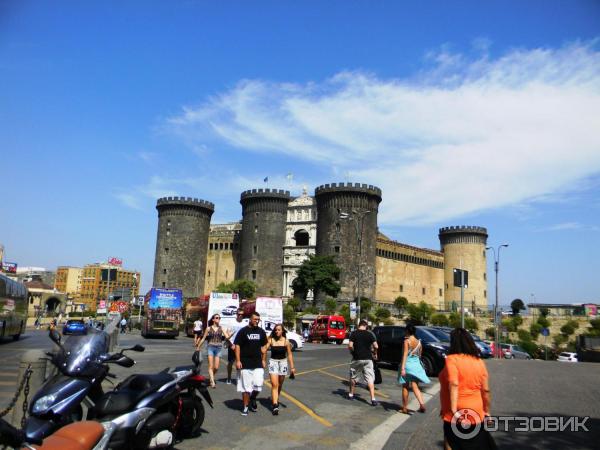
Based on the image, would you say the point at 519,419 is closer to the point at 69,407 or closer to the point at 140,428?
the point at 140,428

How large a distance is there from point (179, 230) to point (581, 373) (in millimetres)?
64653

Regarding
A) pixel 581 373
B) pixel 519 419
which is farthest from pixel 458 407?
pixel 581 373

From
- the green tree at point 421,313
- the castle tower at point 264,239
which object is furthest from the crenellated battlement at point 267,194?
the green tree at point 421,313

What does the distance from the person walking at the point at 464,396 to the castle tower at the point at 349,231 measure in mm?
59246

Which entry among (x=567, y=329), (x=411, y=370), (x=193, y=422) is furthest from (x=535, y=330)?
Result: (x=193, y=422)

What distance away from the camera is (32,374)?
23.9 ft

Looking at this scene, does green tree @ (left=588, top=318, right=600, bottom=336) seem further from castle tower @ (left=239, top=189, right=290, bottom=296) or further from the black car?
the black car

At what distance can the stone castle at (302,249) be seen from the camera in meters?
67.1

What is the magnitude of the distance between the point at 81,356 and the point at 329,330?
1341 inches

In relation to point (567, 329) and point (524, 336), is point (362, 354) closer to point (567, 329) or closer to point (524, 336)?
point (524, 336)

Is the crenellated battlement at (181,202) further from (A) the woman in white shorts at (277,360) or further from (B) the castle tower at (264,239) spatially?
(A) the woman in white shorts at (277,360)

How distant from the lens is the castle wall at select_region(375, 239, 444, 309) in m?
75.0

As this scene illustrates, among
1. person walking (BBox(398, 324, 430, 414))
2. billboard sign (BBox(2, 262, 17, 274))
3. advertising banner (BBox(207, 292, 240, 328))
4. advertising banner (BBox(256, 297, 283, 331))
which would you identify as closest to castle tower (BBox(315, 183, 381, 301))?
advertising banner (BBox(207, 292, 240, 328))

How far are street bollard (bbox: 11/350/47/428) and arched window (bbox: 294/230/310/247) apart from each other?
2614 inches
